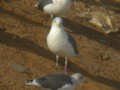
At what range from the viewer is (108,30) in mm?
11266

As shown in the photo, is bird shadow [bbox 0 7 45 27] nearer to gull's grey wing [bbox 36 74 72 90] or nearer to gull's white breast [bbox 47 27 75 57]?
gull's white breast [bbox 47 27 75 57]

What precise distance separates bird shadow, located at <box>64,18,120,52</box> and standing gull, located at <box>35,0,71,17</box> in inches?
32.3

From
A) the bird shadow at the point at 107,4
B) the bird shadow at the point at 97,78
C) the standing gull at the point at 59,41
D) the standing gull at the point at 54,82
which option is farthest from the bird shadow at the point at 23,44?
the bird shadow at the point at 107,4

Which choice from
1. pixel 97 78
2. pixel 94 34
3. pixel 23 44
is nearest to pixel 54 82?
pixel 97 78

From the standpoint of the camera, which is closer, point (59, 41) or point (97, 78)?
point (59, 41)

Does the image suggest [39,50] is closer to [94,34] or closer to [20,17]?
[20,17]

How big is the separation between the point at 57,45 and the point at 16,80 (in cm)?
143

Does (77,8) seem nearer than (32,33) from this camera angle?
No

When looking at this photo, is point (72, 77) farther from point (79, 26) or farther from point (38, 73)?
point (79, 26)

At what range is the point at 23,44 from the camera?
28.5ft

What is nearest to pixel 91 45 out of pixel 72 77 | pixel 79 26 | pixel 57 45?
pixel 79 26

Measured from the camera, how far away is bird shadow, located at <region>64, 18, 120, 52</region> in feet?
33.9

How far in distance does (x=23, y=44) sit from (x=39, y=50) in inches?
21.1

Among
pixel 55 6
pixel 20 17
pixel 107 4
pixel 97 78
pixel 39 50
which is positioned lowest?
pixel 97 78
